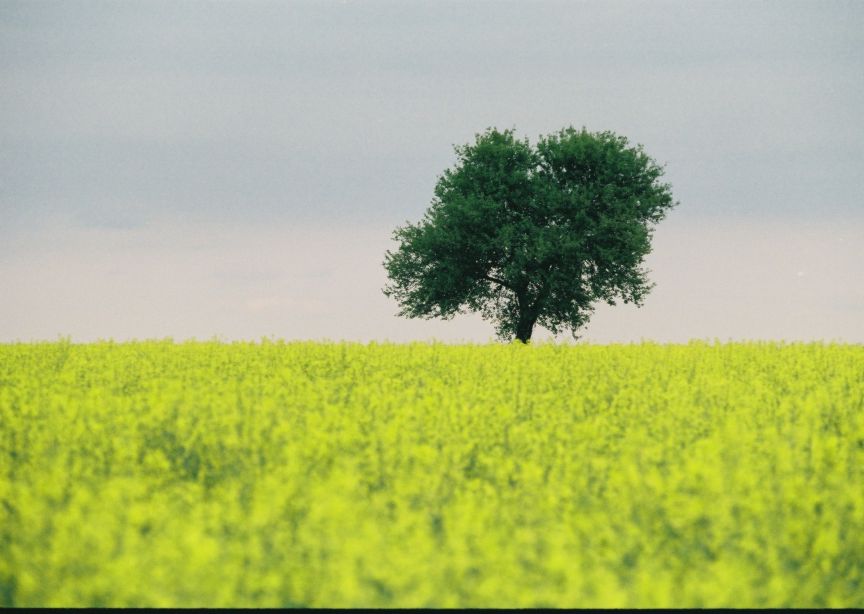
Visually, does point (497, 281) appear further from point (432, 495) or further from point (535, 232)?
point (432, 495)

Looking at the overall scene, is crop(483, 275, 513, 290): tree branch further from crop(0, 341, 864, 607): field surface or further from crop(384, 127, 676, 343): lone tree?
crop(0, 341, 864, 607): field surface

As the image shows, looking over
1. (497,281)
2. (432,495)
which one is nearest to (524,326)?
(497,281)

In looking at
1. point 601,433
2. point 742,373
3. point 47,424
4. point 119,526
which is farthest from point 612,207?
point 119,526

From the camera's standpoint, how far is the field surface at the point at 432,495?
6.50 meters

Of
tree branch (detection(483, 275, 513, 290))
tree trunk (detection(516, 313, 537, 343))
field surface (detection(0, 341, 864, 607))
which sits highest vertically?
tree branch (detection(483, 275, 513, 290))

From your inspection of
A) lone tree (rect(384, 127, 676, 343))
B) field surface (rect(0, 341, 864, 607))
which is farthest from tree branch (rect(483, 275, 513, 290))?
field surface (rect(0, 341, 864, 607))

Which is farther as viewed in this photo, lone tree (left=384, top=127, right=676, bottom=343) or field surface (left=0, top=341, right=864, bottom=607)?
lone tree (left=384, top=127, right=676, bottom=343)

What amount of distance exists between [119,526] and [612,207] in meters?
30.8

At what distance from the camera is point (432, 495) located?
873cm

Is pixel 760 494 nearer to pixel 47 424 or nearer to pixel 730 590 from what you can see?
pixel 730 590

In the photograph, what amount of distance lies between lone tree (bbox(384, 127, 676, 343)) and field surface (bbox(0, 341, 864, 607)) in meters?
18.9

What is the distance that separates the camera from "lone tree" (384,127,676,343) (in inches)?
1414

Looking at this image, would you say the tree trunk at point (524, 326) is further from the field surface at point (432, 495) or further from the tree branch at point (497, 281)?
the field surface at point (432, 495)

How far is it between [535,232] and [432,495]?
90.6 feet
